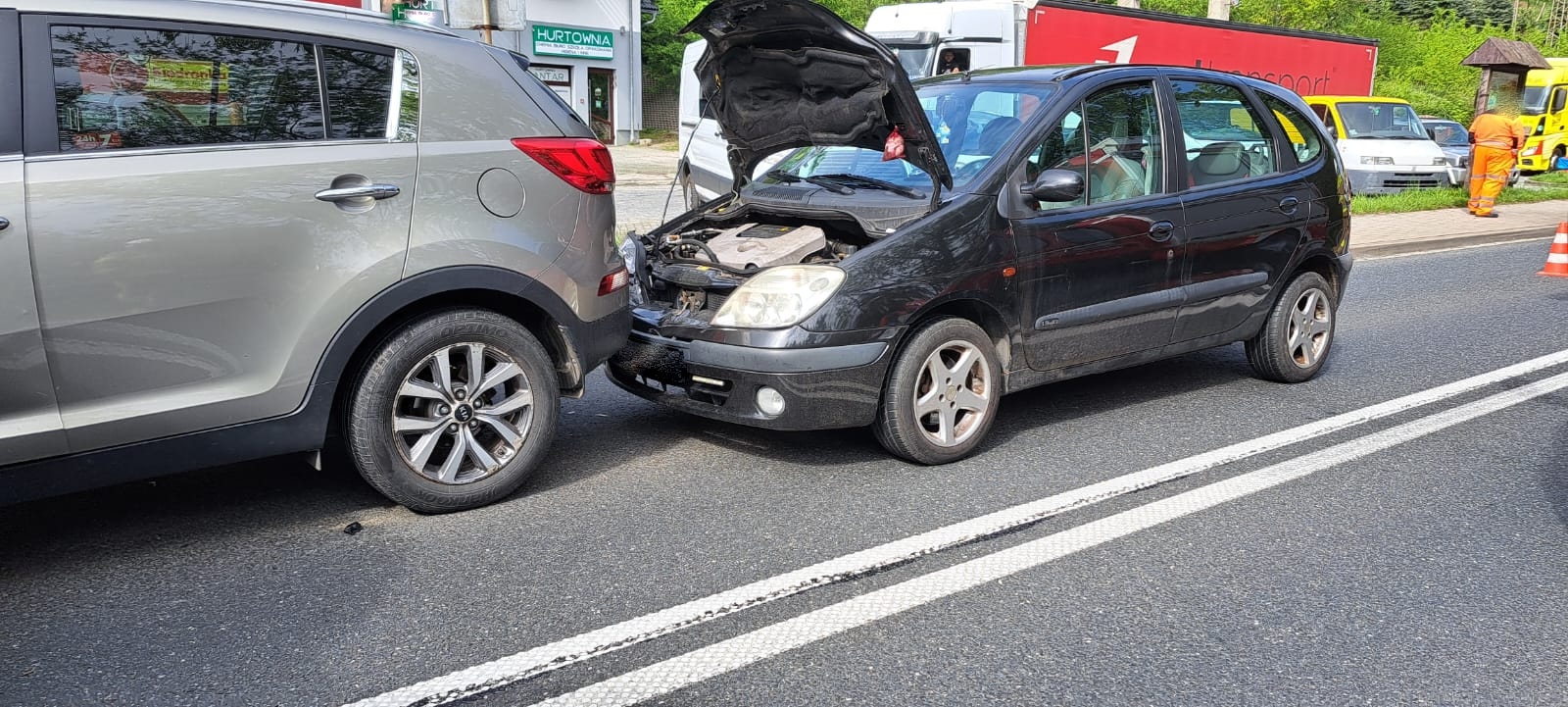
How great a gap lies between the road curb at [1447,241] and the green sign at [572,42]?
23.0m

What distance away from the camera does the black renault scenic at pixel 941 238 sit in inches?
182

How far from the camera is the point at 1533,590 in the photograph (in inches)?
147

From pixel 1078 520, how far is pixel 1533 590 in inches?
56.6

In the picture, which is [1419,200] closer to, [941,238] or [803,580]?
[941,238]

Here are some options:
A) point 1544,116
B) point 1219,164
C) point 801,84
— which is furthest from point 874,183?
point 1544,116

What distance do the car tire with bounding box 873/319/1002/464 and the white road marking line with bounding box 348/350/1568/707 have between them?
0.54 metres

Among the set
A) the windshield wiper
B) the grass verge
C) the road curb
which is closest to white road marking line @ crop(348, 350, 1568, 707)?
the windshield wiper

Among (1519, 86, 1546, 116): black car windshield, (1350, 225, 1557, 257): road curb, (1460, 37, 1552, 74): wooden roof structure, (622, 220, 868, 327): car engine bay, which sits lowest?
(1350, 225, 1557, 257): road curb

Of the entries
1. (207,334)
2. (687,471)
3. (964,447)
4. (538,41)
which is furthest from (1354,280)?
(538,41)

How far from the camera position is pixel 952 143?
17.6 feet

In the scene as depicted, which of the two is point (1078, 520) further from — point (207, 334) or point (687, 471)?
point (207, 334)

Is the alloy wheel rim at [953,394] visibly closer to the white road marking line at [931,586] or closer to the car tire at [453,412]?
the white road marking line at [931,586]

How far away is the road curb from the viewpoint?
1273 centimetres

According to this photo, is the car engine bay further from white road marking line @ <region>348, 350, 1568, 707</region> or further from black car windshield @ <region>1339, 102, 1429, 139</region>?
black car windshield @ <region>1339, 102, 1429, 139</region>
